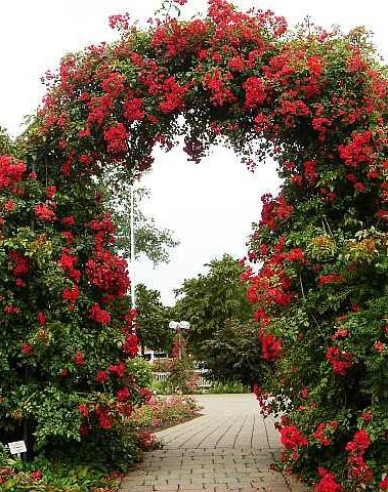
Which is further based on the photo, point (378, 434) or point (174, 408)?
point (174, 408)

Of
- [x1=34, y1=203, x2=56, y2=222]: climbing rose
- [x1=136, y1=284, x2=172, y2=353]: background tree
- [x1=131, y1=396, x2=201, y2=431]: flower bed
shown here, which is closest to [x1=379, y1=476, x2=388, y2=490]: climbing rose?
[x1=34, y1=203, x2=56, y2=222]: climbing rose

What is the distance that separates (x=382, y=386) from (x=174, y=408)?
8246mm

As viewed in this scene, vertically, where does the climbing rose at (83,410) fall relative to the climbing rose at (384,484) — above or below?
above

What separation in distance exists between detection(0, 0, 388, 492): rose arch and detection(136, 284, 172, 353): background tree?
2852 centimetres

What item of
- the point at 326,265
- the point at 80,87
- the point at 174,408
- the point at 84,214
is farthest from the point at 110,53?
the point at 174,408

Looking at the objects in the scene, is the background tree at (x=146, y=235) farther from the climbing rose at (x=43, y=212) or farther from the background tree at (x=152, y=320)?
the climbing rose at (x=43, y=212)

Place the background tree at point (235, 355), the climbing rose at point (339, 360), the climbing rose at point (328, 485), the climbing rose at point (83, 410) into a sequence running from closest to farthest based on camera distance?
1. the climbing rose at point (328, 485)
2. the climbing rose at point (339, 360)
3. the climbing rose at point (83, 410)
4. the background tree at point (235, 355)

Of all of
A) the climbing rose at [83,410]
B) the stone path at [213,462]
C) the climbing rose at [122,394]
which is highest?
the climbing rose at [122,394]

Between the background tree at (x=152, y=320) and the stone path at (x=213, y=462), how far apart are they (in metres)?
24.6

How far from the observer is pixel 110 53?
5.99 meters

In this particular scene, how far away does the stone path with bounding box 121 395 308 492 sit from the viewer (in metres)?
5.54

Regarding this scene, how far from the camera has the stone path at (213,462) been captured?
554cm

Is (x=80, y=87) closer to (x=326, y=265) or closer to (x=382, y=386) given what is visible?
(x=326, y=265)

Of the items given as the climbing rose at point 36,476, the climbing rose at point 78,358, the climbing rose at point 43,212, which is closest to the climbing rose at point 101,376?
the climbing rose at point 78,358
